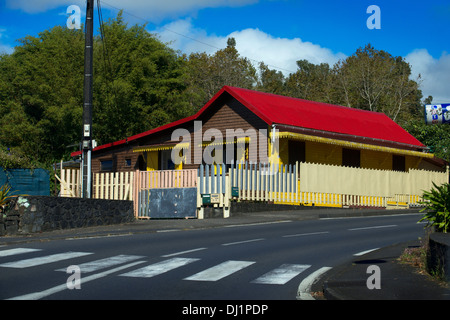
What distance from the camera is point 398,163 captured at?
124 ft

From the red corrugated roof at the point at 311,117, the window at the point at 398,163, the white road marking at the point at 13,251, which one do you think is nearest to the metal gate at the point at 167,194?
the red corrugated roof at the point at 311,117

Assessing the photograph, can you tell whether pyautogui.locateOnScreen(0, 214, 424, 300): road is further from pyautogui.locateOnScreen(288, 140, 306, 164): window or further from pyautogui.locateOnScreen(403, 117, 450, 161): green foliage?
pyautogui.locateOnScreen(403, 117, 450, 161): green foliage

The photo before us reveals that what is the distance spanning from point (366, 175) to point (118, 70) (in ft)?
76.4

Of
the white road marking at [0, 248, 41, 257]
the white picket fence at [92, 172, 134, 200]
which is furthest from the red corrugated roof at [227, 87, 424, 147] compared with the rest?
the white road marking at [0, 248, 41, 257]

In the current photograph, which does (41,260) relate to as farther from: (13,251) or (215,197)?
(215,197)

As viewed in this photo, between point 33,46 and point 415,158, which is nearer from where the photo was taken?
point 415,158

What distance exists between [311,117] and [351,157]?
3.52 metres

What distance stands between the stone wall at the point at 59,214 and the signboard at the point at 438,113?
12.1 m

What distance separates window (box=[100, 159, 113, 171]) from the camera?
36.1 meters

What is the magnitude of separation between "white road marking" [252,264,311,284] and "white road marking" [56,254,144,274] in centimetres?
285

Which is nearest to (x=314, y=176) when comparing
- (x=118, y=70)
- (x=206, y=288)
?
(x=206, y=288)

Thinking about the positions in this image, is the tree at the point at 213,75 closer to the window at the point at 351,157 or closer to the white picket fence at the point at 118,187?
the window at the point at 351,157
